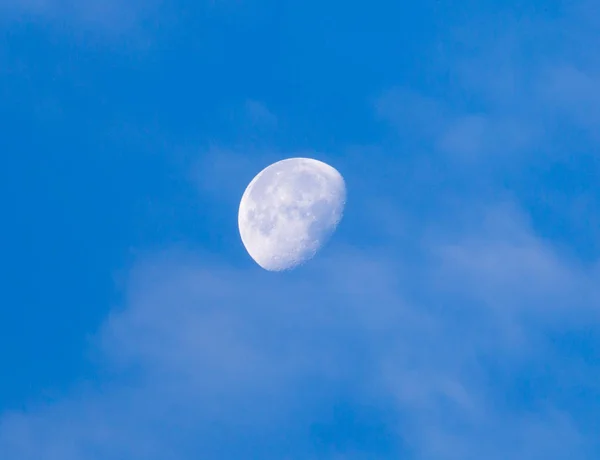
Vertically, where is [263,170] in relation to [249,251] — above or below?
above

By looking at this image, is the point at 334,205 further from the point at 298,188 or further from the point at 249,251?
the point at 249,251

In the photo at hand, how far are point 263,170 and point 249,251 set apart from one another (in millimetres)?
7811

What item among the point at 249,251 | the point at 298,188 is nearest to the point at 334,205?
the point at 298,188

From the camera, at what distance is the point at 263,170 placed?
88.7m

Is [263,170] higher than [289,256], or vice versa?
[263,170]

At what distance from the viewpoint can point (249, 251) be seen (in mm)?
89188

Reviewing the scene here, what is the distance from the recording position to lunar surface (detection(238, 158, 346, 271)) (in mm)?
85500

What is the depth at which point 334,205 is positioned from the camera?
3410 inches

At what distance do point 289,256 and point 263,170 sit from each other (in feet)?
28.9

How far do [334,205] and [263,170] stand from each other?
7.73 metres

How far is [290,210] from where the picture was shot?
8556cm

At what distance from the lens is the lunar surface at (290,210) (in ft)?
281

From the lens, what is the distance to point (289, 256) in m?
86.2

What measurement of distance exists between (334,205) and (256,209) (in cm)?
729
